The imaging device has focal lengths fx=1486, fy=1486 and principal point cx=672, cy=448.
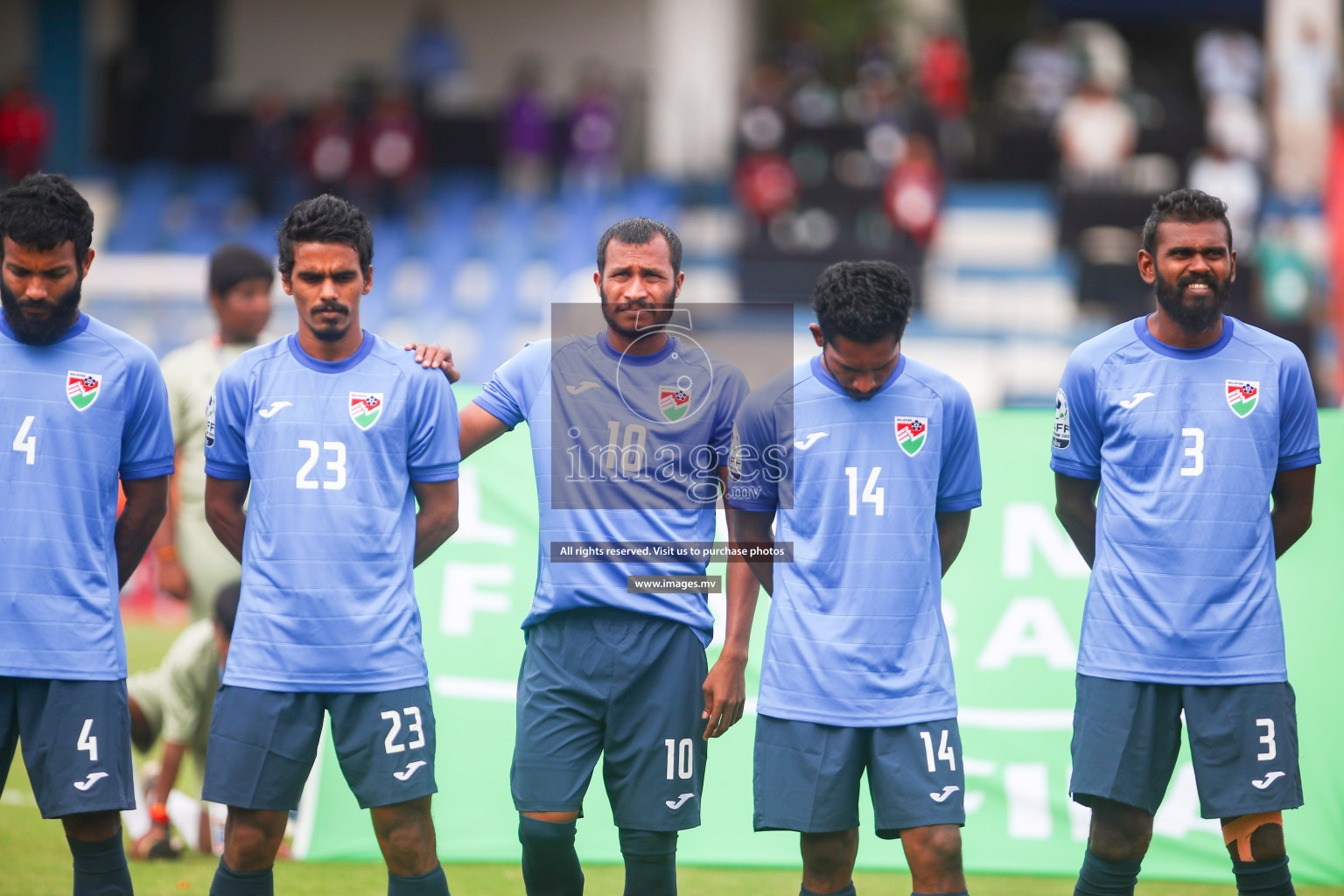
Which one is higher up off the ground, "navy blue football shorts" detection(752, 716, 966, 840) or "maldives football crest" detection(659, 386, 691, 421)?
"maldives football crest" detection(659, 386, 691, 421)

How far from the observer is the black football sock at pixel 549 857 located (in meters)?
4.30

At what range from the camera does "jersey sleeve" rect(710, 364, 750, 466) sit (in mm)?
4453

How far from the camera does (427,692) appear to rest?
436 cm

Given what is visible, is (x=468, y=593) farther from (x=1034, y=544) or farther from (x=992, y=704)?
(x=1034, y=544)

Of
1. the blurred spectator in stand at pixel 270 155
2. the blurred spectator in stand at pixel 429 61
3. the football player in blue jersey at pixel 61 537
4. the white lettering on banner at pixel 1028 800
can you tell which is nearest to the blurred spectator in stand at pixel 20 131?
the blurred spectator in stand at pixel 270 155

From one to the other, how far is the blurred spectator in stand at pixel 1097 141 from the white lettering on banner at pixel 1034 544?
35.7 ft

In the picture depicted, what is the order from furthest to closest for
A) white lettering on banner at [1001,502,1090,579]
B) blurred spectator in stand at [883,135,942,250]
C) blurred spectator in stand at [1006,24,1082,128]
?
blurred spectator in stand at [1006,24,1082,128] < blurred spectator in stand at [883,135,942,250] < white lettering on banner at [1001,502,1090,579]

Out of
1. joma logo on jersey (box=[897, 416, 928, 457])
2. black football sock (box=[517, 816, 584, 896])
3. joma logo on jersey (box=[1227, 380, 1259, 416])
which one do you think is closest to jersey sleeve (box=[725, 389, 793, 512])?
joma logo on jersey (box=[897, 416, 928, 457])

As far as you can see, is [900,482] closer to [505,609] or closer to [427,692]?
[427,692]

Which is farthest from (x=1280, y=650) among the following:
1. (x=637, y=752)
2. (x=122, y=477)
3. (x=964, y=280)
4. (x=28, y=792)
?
(x=964, y=280)

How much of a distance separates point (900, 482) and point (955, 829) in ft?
3.23

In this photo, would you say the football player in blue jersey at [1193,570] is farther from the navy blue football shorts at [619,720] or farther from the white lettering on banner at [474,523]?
the white lettering on banner at [474,523]

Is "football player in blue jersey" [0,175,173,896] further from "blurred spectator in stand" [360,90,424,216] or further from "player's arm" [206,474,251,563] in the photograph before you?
"blurred spectator in stand" [360,90,424,216]

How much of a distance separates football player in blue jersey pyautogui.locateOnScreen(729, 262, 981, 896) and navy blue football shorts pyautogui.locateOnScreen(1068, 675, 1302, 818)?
1.61ft
